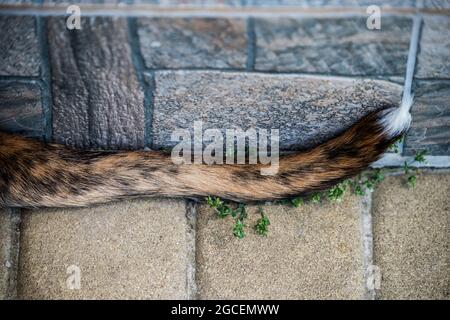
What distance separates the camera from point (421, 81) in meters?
2.12

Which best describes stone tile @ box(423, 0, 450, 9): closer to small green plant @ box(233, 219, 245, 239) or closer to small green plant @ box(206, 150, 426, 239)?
small green plant @ box(206, 150, 426, 239)

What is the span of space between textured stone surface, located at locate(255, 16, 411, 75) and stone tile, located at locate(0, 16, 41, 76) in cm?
84

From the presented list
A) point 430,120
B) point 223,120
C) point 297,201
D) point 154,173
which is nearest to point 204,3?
point 223,120

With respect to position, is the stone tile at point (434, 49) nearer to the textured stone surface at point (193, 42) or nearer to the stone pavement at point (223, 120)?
the stone pavement at point (223, 120)

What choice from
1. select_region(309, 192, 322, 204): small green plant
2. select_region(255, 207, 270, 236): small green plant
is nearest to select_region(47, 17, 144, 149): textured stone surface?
select_region(255, 207, 270, 236): small green plant

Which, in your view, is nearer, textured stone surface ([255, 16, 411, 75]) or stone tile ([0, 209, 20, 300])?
textured stone surface ([255, 16, 411, 75])

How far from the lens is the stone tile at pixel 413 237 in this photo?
229cm

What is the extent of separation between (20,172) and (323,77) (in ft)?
4.24

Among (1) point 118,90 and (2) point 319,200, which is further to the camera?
(2) point 319,200

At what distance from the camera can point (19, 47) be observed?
6.51 ft

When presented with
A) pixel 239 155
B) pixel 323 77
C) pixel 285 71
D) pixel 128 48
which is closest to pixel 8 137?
pixel 128 48

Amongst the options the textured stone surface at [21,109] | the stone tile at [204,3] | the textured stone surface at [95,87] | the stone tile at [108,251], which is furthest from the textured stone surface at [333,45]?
the textured stone surface at [21,109]

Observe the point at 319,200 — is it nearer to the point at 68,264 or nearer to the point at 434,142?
the point at 434,142

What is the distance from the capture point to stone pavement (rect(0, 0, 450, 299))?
191cm
